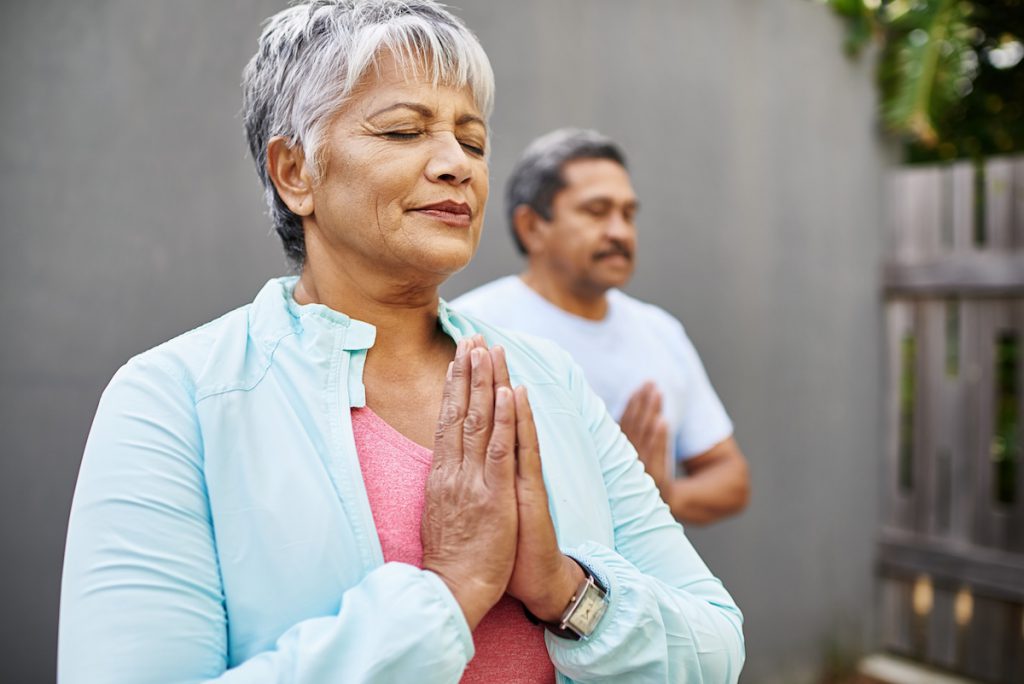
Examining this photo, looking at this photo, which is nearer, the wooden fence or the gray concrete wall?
the gray concrete wall

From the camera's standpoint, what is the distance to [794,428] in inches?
168

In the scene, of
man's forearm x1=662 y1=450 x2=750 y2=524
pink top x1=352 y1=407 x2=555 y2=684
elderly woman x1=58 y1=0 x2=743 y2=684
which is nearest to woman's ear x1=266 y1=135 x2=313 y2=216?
elderly woman x1=58 y1=0 x2=743 y2=684

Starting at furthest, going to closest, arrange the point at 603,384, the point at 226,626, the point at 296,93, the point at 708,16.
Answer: the point at 708,16 < the point at 603,384 < the point at 296,93 < the point at 226,626

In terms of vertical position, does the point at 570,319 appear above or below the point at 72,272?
below

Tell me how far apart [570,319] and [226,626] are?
5.36ft

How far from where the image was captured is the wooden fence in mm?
4152

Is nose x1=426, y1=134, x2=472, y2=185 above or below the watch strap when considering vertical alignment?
above

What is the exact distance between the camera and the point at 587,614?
1187 millimetres

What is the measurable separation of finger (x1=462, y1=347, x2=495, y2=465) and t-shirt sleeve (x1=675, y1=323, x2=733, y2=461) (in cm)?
158

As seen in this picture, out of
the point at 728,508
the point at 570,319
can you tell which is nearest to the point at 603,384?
the point at 570,319

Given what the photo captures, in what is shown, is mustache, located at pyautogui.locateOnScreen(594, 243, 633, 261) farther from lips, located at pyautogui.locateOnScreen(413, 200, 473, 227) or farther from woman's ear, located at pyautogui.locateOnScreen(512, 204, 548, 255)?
lips, located at pyautogui.locateOnScreen(413, 200, 473, 227)

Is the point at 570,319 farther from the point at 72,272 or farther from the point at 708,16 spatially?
the point at 708,16

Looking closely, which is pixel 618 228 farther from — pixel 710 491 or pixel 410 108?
pixel 410 108

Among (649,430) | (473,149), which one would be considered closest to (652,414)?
(649,430)
